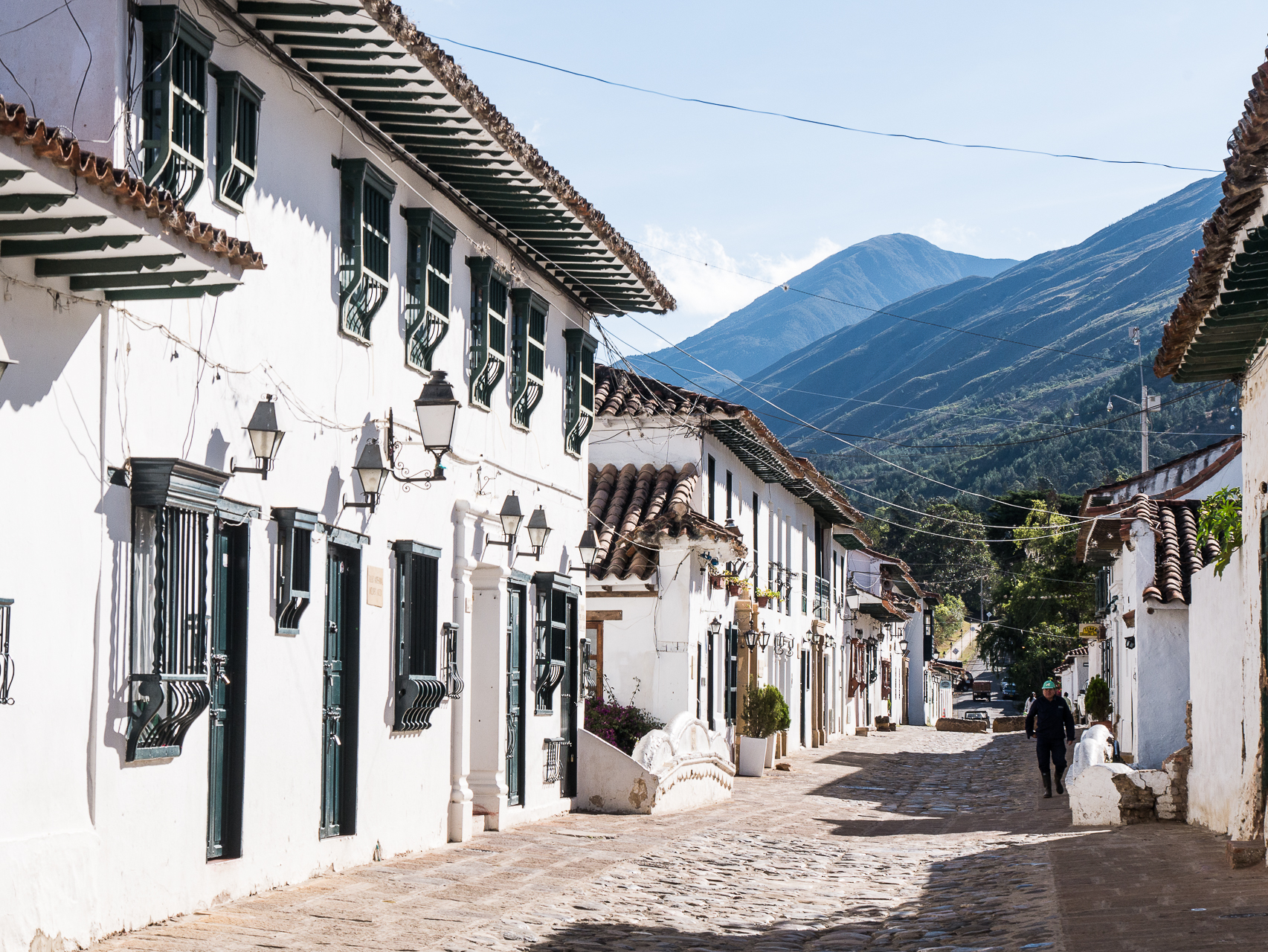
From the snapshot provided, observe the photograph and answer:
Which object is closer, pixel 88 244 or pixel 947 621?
pixel 88 244

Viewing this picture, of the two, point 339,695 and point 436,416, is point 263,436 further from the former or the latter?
point 339,695

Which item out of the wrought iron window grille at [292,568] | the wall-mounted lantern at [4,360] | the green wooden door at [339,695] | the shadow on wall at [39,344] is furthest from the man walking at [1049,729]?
the wall-mounted lantern at [4,360]

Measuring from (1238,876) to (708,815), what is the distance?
8.71 m

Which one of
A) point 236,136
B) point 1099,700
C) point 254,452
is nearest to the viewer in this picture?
point 236,136

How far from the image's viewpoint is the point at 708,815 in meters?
18.6

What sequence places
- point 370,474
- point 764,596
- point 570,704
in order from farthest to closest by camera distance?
point 764,596 → point 570,704 → point 370,474

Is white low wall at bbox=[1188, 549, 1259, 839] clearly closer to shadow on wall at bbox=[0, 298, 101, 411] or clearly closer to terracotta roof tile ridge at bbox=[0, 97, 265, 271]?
terracotta roof tile ridge at bbox=[0, 97, 265, 271]

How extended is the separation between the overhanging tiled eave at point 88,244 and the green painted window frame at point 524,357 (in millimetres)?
7952

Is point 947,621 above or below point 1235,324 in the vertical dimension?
below

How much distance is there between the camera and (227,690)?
32.5 feet

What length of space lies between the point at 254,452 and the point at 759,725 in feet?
62.3

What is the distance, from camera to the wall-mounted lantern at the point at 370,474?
1175 cm

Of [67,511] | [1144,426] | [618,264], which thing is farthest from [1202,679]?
[1144,426]

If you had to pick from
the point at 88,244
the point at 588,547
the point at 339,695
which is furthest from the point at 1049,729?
the point at 88,244
